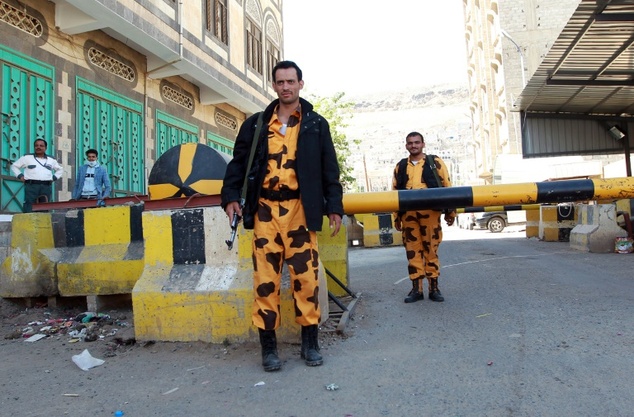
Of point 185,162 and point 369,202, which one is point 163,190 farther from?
point 369,202

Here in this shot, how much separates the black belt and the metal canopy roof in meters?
6.63

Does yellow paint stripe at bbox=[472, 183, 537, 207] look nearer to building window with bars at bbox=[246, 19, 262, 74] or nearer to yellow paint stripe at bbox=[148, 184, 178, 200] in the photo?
yellow paint stripe at bbox=[148, 184, 178, 200]

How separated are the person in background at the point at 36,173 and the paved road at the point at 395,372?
4312 millimetres

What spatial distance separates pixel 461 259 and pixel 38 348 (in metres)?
6.99

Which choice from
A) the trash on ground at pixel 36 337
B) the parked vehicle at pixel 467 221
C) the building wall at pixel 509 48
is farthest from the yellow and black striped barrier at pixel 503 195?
the building wall at pixel 509 48

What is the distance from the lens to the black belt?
10.1 ft

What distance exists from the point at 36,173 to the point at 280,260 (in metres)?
6.02

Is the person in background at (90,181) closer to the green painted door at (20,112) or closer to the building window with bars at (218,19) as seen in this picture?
the green painted door at (20,112)

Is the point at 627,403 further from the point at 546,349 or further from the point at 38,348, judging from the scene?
the point at 38,348

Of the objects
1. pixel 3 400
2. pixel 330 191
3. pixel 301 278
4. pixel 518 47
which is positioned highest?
pixel 518 47

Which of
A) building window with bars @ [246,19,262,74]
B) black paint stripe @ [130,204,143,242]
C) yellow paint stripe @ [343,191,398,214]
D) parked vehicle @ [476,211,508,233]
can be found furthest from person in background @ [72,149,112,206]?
parked vehicle @ [476,211,508,233]

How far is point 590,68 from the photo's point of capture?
1002cm

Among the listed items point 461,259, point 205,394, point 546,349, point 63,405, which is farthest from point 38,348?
point 461,259

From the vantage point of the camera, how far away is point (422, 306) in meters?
4.73
